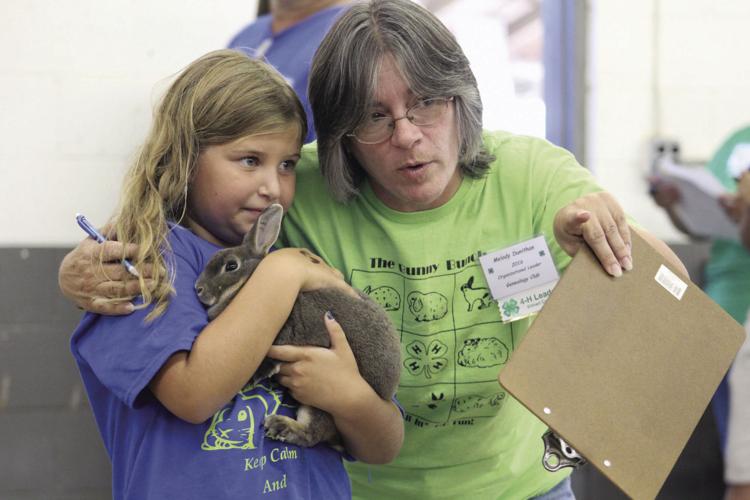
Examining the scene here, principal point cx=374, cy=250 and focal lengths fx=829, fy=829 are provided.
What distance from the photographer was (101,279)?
3.73 feet

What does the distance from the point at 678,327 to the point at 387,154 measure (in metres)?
0.53

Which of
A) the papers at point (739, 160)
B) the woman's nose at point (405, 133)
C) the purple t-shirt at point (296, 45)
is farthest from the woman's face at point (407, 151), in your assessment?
the papers at point (739, 160)

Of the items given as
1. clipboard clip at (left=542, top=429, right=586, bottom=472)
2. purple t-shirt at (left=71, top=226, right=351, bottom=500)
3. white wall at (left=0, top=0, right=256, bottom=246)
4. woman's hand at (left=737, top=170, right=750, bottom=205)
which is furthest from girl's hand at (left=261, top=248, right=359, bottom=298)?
woman's hand at (left=737, top=170, right=750, bottom=205)

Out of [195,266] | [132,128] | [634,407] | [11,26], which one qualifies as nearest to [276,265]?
[195,266]

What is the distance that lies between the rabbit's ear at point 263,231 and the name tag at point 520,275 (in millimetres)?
395

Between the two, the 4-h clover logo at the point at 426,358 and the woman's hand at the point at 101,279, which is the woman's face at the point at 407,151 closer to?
the 4-h clover logo at the point at 426,358

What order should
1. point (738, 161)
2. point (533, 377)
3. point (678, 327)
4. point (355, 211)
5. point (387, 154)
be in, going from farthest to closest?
point (738, 161), point (355, 211), point (387, 154), point (678, 327), point (533, 377)

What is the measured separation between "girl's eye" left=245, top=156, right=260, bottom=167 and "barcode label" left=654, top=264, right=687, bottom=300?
62 cm

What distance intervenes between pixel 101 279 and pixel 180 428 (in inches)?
9.1

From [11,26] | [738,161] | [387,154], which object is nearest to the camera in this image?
[387,154]

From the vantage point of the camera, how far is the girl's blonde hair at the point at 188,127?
1.20 meters

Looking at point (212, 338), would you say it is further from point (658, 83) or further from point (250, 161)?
point (658, 83)

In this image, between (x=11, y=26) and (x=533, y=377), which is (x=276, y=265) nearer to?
(x=533, y=377)

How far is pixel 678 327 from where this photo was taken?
3.96 ft
